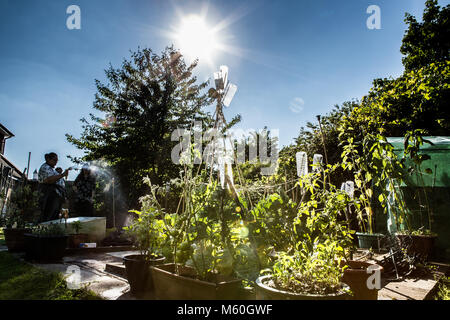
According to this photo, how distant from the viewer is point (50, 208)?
4961 mm

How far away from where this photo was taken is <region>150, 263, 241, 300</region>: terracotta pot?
123cm

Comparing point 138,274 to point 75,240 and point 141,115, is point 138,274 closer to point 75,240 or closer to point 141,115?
point 75,240

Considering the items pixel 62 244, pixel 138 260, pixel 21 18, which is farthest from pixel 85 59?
pixel 138 260

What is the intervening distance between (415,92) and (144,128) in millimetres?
8335

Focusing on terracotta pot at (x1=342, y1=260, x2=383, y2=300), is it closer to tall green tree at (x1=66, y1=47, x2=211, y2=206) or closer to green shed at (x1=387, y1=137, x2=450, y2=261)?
green shed at (x1=387, y1=137, x2=450, y2=261)

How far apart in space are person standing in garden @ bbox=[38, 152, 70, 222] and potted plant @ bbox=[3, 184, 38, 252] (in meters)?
0.18

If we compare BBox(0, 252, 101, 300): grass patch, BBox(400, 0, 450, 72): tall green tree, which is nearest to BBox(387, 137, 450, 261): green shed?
BBox(0, 252, 101, 300): grass patch

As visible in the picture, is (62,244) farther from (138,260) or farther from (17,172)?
(17,172)

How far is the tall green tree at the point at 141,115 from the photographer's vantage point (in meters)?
9.69

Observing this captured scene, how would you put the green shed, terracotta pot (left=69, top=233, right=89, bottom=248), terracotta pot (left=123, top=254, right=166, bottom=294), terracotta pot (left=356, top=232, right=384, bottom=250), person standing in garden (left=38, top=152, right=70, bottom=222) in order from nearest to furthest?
terracotta pot (left=123, top=254, right=166, bottom=294)
terracotta pot (left=356, top=232, right=384, bottom=250)
the green shed
terracotta pot (left=69, top=233, right=89, bottom=248)
person standing in garden (left=38, top=152, right=70, bottom=222)

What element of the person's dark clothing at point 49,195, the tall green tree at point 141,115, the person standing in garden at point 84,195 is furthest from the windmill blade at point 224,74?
the person standing in garden at point 84,195

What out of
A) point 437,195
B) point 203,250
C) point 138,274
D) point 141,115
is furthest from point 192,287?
point 141,115

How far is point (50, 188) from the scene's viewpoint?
15.7ft
